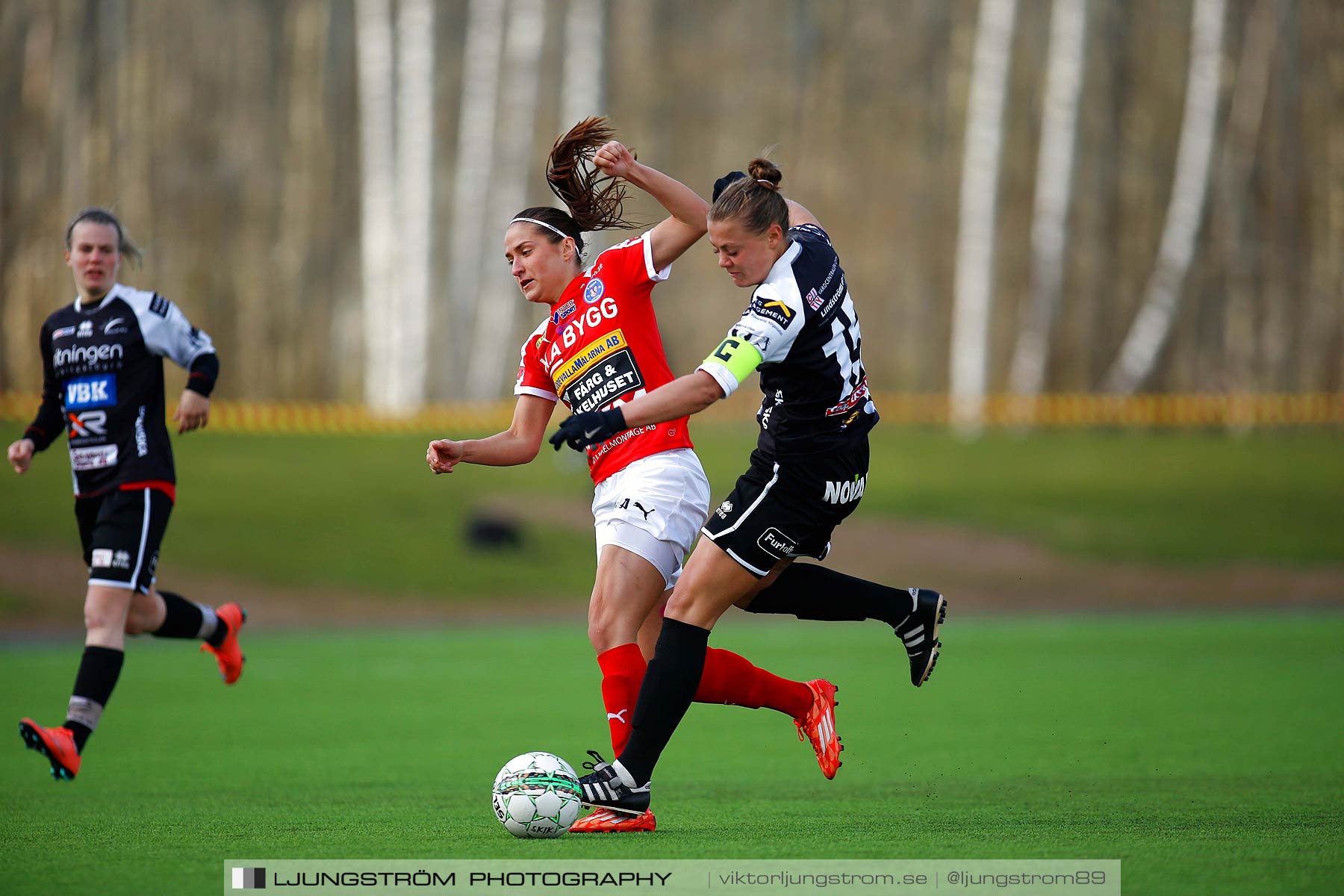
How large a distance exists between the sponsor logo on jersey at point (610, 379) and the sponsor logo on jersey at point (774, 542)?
2.60 ft

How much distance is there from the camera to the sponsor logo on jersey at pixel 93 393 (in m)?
6.46

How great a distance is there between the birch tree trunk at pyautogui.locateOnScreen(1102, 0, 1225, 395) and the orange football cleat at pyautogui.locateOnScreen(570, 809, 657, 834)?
66.3 feet

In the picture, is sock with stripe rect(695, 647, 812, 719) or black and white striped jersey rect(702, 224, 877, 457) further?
sock with stripe rect(695, 647, 812, 719)

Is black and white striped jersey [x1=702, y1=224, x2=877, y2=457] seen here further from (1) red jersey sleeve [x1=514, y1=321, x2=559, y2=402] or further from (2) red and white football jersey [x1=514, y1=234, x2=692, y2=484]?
(1) red jersey sleeve [x1=514, y1=321, x2=559, y2=402]

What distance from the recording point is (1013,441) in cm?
2198

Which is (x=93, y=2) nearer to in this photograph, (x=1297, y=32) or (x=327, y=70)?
(x=327, y=70)

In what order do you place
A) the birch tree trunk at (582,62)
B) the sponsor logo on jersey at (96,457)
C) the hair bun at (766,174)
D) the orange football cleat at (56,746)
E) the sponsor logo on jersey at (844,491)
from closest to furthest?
the hair bun at (766,174) < the sponsor logo on jersey at (844,491) < the orange football cleat at (56,746) < the sponsor logo on jersey at (96,457) < the birch tree trunk at (582,62)

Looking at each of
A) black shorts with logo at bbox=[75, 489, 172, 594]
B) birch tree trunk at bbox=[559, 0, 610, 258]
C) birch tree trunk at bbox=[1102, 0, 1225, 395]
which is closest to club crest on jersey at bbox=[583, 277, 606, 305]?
black shorts with logo at bbox=[75, 489, 172, 594]

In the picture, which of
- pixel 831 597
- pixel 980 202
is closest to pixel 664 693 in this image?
pixel 831 597

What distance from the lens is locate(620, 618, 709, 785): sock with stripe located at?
4812mm

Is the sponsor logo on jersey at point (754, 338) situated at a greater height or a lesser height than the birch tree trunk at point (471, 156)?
lesser

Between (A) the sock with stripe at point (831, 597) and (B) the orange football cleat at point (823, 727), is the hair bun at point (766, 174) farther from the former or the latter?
(B) the orange football cleat at point (823, 727)

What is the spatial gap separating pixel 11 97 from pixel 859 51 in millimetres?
13133

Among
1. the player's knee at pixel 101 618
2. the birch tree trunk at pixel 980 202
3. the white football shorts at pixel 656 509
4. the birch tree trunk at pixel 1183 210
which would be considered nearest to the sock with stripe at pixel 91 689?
the player's knee at pixel 101 618
